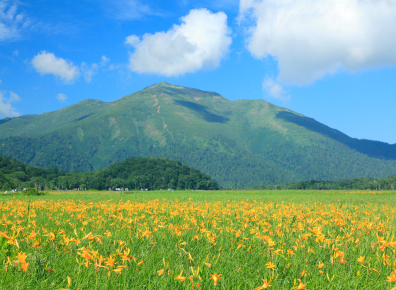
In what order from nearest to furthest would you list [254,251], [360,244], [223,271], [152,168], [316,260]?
1. [223,271]
2. [316,260]
3. [254,251]
4. [360,244]
5. [152,168]

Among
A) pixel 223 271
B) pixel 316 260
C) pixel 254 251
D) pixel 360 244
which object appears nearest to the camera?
pixel 223 271

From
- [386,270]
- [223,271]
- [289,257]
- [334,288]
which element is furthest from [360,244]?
[223,271]

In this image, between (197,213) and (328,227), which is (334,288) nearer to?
(328,227)

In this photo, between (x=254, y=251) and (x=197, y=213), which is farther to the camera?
(x=197, y=213)

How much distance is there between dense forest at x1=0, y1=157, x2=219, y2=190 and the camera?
124688 millimetres

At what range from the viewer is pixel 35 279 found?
3.70 metres

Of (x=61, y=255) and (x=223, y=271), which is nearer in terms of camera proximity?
(x=223, y=271)

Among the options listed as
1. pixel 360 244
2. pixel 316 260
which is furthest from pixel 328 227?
pixel 316 260

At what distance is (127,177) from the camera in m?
141

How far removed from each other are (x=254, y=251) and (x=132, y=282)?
9.94 ft

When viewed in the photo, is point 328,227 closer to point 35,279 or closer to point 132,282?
point 132,282

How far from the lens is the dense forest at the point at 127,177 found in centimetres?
12469

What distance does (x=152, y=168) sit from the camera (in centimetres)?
15012

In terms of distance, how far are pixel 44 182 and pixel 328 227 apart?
13755cm
